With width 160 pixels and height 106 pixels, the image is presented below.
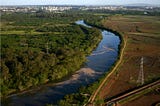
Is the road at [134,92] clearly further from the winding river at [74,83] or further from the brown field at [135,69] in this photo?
the winding river at [74,83]

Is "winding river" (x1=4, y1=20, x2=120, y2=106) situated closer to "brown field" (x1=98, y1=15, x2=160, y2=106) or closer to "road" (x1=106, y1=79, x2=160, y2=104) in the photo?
"brown field" (x1=98, y1=15, x2=160, y2=106)

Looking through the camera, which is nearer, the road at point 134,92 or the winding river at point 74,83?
the road at point 134,92

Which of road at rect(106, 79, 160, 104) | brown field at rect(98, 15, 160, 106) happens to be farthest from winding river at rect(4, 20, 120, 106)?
road at rect(106, 79, 160, 104)

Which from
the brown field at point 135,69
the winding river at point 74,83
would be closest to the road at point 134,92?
the brown field at point 135,69

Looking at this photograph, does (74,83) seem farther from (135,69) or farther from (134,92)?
(135,69)

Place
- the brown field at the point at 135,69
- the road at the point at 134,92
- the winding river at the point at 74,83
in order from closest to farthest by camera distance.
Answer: the road at the point at 134,92 → the winding river at the point at 74,83 → the brown field at the point at 135,69

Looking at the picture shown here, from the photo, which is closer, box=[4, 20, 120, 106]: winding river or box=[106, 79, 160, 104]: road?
box=[106, 79, 160, 104]: road

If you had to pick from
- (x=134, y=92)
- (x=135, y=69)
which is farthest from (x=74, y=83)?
(x=135, y=69)

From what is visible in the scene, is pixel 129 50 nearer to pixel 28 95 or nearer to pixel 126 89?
pixel 126 89

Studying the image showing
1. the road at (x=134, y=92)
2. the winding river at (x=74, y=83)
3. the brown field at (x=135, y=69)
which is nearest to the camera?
the road at (x=134, y=92)
